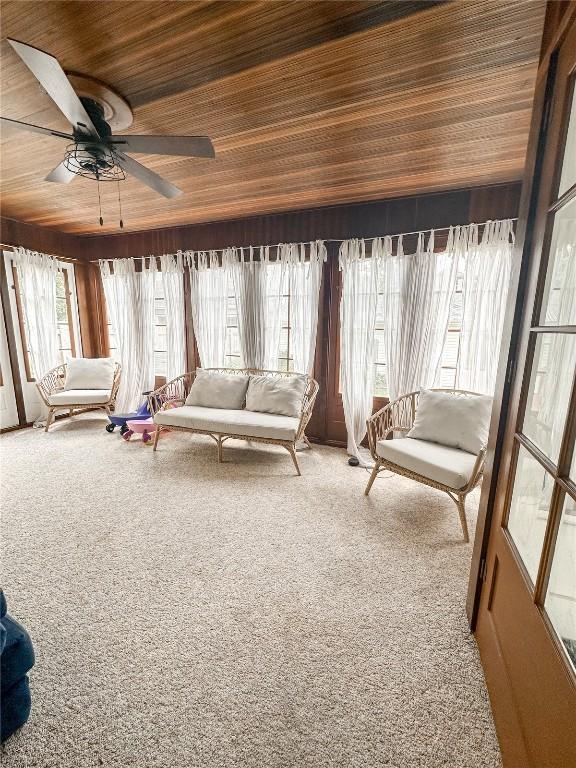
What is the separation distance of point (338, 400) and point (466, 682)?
8.60 feet

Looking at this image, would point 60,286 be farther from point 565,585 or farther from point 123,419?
point 565,585

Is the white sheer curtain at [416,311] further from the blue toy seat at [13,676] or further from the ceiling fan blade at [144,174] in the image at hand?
the blue toy seat at [13,676]

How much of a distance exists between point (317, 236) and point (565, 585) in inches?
133

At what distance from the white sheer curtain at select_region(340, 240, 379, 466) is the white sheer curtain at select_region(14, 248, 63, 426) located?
3760 millimetres

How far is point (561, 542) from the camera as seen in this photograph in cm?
87

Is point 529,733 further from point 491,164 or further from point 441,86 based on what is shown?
point 491,164

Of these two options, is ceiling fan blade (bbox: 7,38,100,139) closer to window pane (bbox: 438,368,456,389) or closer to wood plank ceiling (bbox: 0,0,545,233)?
wood plank ceiling (bbox: 0,0,545,233)

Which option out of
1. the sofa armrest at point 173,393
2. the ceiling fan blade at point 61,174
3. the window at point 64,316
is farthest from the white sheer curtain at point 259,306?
the window at point 64,316

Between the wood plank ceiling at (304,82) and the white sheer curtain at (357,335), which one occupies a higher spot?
the wood plank ceiling at (304,82)

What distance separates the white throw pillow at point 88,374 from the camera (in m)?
4.25

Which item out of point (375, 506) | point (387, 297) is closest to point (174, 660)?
point (375, 506)

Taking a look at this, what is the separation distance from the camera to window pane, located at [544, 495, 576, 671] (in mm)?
779

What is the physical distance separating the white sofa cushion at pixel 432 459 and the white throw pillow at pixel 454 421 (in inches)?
2.3

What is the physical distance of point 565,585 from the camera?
82cm
